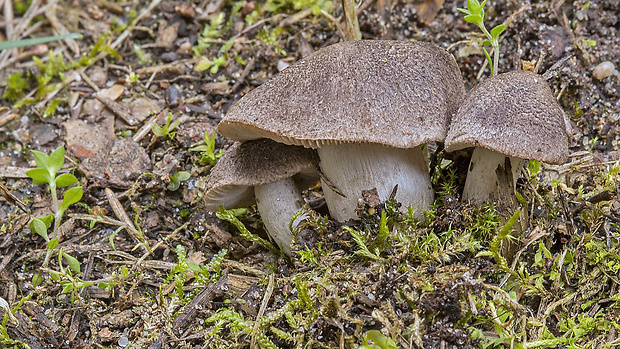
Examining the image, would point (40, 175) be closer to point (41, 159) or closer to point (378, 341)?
point (41, 159)

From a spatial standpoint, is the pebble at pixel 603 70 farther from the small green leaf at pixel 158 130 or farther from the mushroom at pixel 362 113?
the small green leaf at pixel 158 130

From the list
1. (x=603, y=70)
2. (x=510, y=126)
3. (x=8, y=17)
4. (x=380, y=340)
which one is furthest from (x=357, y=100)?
(x=8, y=17)

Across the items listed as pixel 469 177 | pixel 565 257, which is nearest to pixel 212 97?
pixel 469 177

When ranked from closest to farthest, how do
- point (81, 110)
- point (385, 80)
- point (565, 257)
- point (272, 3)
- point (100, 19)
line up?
point (385, 80), point (565, 257), point (81, 110), point (272, 3), point (100, 19)

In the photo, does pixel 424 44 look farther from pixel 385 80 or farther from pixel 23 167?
pixel 23 167

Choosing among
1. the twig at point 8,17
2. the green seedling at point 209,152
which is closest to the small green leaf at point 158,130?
Result: the green seedling at point 209,152
